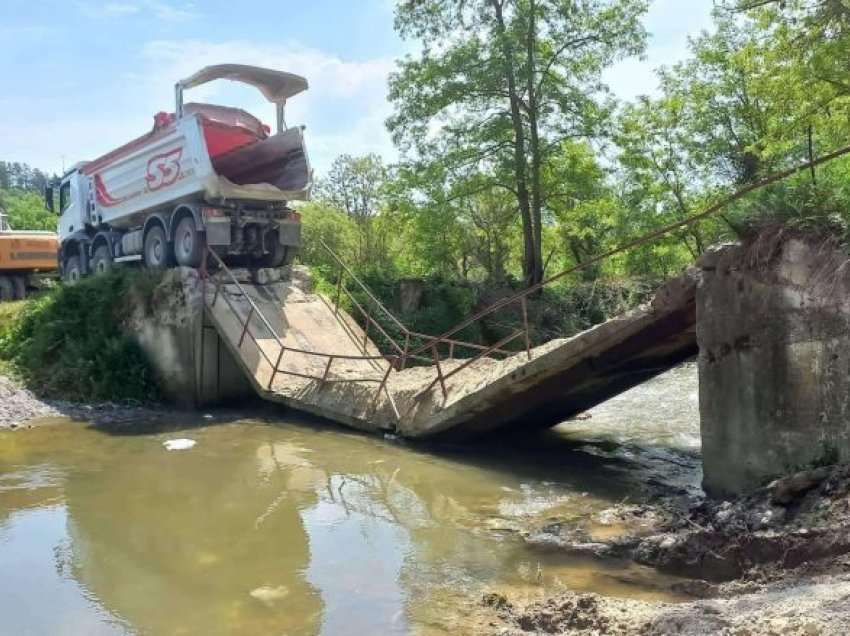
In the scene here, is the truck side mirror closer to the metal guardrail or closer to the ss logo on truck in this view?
the ss logo on truck

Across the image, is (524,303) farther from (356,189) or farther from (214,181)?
(356,189)

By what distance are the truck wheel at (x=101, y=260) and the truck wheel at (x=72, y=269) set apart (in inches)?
27.9

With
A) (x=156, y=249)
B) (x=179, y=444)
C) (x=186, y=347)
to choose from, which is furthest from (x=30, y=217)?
(x=179, y=444)

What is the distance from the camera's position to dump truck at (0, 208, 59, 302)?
876 inches

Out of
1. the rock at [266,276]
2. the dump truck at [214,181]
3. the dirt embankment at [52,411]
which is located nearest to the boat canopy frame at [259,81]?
the dump truck at [214,181]

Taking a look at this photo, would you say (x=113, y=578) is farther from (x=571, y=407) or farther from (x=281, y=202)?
(x=281, y=202)

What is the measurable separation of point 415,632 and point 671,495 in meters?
4.22

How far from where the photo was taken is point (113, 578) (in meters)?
6.20

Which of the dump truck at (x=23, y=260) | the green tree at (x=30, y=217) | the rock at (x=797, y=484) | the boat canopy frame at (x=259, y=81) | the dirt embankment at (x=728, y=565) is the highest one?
the green tree at (x=30, y=217)

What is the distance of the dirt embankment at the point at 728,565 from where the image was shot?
409 cm

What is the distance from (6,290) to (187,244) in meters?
11.2

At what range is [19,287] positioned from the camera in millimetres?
22922

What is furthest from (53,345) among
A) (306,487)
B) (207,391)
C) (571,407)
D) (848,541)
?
(848,541)

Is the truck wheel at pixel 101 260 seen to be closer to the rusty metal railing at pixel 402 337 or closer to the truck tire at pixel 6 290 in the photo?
the rusty metal railing at pixel 402 337
